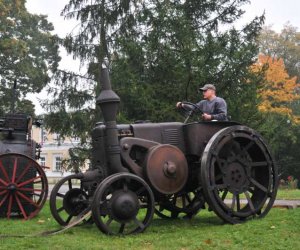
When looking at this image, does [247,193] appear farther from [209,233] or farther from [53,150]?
[53,150]

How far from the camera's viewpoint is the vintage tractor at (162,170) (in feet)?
22.5

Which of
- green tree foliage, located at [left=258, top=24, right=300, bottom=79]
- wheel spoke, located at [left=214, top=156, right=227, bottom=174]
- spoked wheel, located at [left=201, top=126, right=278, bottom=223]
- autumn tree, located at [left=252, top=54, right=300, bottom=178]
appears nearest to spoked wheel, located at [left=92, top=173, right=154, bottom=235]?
spoked wheel, located at [left=201, top=126, right=278, bottom=223]

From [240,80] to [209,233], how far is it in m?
6.42

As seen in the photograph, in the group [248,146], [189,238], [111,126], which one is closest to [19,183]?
[111,126]

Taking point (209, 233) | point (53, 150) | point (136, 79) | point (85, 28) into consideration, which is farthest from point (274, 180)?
point (53, 150)

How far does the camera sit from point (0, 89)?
3108cm

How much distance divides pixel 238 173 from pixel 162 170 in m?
1.27

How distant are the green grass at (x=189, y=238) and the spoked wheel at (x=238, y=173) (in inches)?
11.0

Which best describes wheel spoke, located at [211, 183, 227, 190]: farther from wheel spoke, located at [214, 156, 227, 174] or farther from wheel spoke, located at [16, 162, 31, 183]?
wheel spoke, located at [16, 162, 31, 183]

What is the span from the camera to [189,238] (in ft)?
21.1

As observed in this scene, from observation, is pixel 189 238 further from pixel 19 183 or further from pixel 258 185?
pixel 19 183

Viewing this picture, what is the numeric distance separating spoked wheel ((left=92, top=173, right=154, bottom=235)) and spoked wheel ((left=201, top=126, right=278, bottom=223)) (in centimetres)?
94

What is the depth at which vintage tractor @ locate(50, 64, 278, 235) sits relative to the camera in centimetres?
685

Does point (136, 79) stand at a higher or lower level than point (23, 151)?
higher
